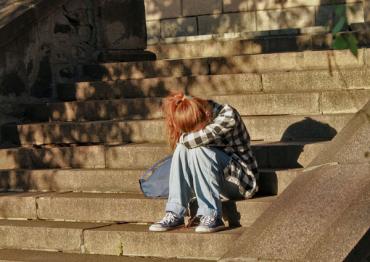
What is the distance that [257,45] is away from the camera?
32.3 ft

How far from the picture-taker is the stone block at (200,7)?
42.2 ft

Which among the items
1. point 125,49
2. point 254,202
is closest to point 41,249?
point 254,202

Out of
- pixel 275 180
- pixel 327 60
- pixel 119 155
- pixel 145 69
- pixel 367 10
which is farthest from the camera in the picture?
pixel 367 10

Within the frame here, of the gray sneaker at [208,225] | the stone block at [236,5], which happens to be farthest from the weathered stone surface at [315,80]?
the stone block at [236,5]

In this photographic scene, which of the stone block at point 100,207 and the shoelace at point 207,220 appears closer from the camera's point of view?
the shoelace at point 207,220

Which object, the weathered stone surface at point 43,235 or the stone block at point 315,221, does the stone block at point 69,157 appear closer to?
the weathered stone surface at point 43,235

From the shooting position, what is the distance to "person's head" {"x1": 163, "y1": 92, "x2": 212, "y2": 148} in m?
5.84

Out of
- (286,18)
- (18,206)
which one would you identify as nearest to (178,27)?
(286,18)

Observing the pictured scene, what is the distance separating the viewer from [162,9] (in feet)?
43.4

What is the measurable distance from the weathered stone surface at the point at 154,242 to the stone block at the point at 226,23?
685cm

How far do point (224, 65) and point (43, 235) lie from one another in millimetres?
3097

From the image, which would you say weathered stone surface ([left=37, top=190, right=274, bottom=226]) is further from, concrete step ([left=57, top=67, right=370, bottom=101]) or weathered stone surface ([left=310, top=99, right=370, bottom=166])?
concrete step ([left=57, top=67, right=370, bottom=101])

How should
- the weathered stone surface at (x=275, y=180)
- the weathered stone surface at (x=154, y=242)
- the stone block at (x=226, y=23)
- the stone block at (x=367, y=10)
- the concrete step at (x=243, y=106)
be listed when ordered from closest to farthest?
the weathered stone surface at (x=154, y=242) < the weathered stone surface at (x=275, y=180) < the concrete step at (x=243, y=106) < the stone block at (x=367, y=10) < the stone block at (x=226, y=23)

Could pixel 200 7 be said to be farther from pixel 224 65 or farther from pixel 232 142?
pixel 232 142
